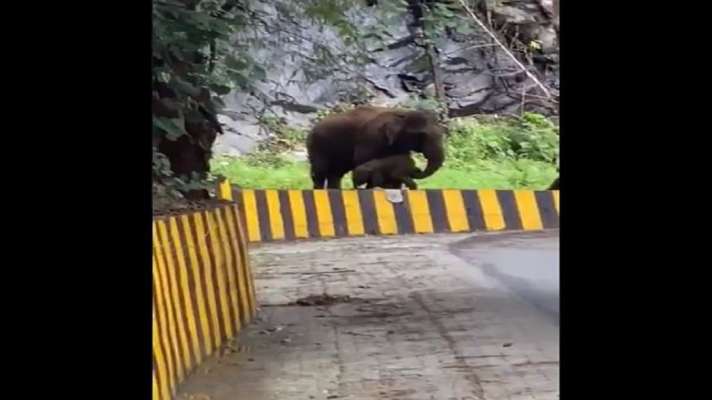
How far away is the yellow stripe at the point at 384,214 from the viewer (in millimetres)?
5488

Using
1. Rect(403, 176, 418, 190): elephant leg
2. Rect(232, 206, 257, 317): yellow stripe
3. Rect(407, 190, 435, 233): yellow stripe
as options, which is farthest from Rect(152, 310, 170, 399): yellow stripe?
Rect(403, 176, 418, 190): elephant leg

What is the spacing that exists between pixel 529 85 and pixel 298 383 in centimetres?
425

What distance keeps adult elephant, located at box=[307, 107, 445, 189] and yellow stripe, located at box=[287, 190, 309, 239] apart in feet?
1.07

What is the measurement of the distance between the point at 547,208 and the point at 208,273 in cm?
346

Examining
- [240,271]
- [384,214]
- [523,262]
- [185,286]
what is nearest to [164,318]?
[185,286]

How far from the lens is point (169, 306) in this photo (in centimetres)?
224

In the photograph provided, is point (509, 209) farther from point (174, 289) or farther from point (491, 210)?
point (174, 289)

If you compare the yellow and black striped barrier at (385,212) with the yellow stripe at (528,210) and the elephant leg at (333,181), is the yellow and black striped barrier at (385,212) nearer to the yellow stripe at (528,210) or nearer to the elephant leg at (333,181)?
the yellow stripe at (528,210)

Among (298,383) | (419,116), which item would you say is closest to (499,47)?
(419,116)

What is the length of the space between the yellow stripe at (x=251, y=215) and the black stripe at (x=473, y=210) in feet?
4.13

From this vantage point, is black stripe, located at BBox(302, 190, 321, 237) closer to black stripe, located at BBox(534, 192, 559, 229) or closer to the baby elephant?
the baby elephant

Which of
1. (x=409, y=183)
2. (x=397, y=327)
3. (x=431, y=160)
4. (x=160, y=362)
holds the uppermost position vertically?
(x=431, y=160)
